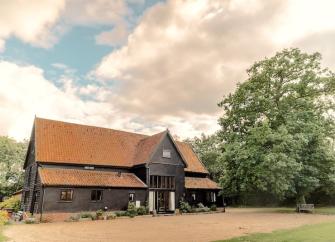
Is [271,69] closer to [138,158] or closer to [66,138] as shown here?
[138,158]

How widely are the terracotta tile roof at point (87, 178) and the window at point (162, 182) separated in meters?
1.65

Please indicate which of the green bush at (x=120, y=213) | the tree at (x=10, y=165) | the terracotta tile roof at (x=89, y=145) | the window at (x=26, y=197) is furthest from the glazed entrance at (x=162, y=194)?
the tree at (x=10, y=165)

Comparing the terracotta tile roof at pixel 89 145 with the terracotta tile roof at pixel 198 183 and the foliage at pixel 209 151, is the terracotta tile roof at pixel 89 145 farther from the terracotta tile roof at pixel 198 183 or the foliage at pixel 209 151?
the foliage at pixel 209 151

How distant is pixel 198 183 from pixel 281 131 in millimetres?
15263

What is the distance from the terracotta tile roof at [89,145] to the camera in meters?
37.5

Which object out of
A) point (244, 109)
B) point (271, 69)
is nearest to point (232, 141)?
point (244, 109)

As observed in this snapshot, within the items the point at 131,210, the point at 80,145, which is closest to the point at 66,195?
the point at 131,210

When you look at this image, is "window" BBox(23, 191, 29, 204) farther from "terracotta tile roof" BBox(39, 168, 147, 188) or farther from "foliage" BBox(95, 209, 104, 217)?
"foliage" BBox(95, 209, 104, 217)

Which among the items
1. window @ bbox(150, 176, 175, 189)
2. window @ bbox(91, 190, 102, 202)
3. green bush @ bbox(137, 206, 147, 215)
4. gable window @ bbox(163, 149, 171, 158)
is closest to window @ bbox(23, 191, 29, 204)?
window @ bbox(91, 190, 102, 202)

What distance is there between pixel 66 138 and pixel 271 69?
2749 cm

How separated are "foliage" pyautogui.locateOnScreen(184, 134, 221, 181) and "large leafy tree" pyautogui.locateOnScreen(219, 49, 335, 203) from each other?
71.1 feet

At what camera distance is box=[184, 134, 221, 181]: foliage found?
212 feet

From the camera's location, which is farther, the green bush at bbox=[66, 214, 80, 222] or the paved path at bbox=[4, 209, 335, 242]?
the green bush at bbox=[66, 214, 80, 222]

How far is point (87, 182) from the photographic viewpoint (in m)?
35.8
